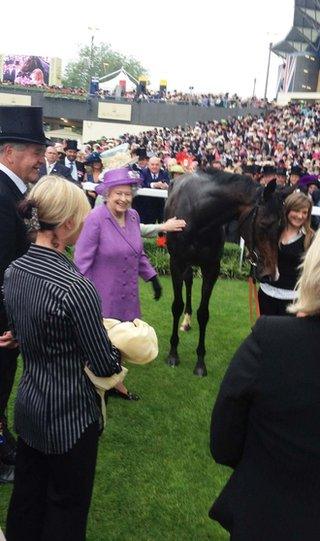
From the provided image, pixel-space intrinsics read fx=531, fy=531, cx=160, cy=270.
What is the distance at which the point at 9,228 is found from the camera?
8.91 ft

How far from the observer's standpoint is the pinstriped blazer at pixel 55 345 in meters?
1.99

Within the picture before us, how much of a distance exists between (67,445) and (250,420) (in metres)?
0.87

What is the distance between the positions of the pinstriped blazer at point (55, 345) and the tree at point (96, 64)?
303ft

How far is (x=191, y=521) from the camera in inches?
125

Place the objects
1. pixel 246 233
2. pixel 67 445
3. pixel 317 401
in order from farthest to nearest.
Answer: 1. pixel 246 233
2. pixel 67 445
3. pixel 317 401

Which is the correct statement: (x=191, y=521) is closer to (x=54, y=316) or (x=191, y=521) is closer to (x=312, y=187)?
(x=54, y=316)

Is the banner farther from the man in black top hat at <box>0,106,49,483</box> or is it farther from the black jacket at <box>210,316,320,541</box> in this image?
the black jacket at <box>210,316,320,541</box>

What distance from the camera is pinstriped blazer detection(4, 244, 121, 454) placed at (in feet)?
6.54

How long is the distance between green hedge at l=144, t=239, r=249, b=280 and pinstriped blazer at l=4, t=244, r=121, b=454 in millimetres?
7225

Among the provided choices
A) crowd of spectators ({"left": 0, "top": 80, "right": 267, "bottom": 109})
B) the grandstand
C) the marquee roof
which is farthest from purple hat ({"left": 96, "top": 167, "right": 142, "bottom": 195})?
the marquee roof

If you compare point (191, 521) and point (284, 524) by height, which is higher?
point (284, 524)

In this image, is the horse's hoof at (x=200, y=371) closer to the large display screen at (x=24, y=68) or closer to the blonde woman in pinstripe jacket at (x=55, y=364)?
the blonde woman in pinstripe jacket at (x=55, y=364)

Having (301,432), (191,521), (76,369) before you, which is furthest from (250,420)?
(191,521)

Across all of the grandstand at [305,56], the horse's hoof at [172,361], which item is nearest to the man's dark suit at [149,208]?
the horse's hoof at [172,361]
